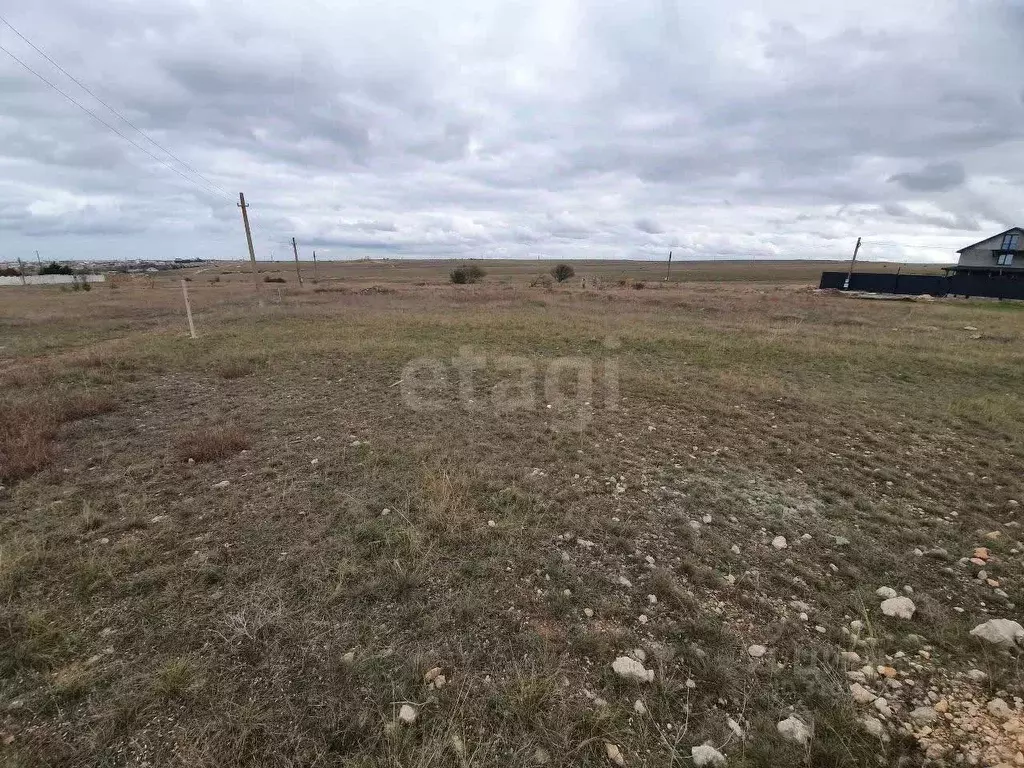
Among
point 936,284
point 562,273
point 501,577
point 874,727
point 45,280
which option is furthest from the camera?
point 562,273

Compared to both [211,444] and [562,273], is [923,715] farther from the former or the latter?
[562,273]

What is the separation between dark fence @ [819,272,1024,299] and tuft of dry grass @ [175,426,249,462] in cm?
4539

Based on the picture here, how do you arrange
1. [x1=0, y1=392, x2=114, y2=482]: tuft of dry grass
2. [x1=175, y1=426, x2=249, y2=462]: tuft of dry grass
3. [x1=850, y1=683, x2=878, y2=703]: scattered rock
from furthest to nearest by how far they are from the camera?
[x1=175, y1=426, x2=249, y2=462]: tuft of dry grass
[x1=0, y1=392, x2=114, y2=482]: tuft of dry grass
[x1=850, y1=683, x2=878, y2=703]: scattered rock

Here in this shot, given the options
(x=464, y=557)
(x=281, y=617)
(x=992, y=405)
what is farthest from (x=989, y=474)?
(x=281, y=617)

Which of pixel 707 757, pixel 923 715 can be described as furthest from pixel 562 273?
pixel 707 757

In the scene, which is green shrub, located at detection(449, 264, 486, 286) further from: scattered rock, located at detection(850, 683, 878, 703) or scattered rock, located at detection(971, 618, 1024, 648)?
scattered rock, located at detection(850, 683, 878, 703)

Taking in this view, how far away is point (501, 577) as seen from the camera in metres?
3.18

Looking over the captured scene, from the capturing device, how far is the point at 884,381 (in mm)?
9117

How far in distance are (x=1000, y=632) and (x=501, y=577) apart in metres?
3.03

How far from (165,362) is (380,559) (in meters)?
9.76

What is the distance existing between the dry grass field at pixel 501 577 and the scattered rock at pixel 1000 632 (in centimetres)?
11

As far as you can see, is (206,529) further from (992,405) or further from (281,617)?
(992,405)

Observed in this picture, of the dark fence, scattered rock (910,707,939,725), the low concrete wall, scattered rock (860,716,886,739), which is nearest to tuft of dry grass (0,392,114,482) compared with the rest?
scattered rock (860,716,886,739)

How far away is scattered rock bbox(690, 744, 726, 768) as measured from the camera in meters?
2.00
